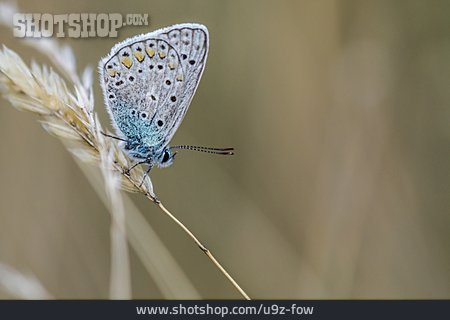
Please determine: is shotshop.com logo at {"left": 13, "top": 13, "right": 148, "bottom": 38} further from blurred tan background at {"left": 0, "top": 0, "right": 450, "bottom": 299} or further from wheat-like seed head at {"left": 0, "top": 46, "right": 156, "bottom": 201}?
wheat-like seed head at {"left": 0, "top": 46, "right": 156, "bottom": 201}

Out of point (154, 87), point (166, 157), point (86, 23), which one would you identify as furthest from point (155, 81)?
point (86, 23)

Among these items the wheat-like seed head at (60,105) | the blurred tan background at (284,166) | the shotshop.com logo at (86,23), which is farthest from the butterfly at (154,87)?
the blurred tan background at (284,166)

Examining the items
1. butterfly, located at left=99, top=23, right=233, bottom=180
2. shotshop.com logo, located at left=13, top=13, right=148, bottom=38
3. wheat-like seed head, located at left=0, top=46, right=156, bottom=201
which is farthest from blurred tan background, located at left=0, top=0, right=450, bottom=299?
wheat-like seed head, located at left=0, top=46, right=156, bottom=201

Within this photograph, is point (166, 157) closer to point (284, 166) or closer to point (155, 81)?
point (155, 81)

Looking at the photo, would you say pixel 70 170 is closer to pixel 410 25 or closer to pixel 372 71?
pixel 372 71

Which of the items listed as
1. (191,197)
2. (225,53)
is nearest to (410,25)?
(225,53)

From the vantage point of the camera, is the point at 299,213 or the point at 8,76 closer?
the point at 8,76
